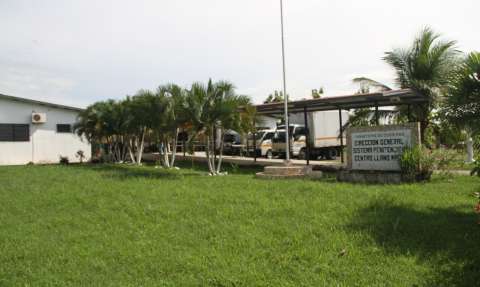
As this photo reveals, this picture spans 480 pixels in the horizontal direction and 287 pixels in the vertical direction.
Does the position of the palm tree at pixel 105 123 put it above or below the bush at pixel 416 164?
above

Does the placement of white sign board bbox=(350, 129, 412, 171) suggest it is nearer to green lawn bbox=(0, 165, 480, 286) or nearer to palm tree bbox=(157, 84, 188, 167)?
green lawn bbox=(0, 165, 480, 286)

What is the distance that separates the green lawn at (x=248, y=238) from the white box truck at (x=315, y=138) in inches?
558

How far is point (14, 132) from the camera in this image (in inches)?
895

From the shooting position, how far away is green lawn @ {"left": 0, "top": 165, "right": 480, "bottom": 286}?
460 centimetres

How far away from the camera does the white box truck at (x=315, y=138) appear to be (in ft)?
76.0

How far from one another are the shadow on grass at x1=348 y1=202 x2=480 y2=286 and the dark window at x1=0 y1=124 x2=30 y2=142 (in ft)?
69.0

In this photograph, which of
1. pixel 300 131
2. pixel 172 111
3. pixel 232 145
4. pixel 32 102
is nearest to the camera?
pixel 172 111

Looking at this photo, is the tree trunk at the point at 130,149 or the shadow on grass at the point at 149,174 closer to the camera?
the shadow on grass at the point at 149,174

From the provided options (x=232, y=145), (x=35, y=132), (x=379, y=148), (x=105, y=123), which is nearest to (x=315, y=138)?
(x=232, y=145)

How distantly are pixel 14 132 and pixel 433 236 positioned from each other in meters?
22.5

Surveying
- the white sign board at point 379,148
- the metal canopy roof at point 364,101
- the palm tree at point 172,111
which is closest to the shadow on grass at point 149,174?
the palm tree at point 172,111

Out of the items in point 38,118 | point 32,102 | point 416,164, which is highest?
point 32,102

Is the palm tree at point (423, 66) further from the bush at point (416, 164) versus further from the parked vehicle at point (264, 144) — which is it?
the parked vehicle at point (264, 144)

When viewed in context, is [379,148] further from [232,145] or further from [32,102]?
[32,102]
